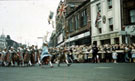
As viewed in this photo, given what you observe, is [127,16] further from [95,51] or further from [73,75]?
[73,75]

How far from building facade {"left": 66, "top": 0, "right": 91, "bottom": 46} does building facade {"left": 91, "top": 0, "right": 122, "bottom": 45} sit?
7.52 feet

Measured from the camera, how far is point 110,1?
Answer: 37.5 meters

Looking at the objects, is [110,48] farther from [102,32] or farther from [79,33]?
[79,33]

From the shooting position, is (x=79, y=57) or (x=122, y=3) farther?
(x=122, y=3)

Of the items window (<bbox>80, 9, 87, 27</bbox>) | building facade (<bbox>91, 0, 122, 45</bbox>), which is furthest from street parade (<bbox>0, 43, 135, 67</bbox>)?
window (<bbox>80, 9, 87, 27</bbox>)

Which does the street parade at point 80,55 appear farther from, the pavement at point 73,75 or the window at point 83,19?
the window at point 83,19

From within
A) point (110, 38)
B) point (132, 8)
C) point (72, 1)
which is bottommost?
point (110, 38)

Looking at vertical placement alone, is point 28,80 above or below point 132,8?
below

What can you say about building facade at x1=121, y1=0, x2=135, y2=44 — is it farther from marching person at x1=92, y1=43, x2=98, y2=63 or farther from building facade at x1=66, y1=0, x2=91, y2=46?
building facade at x1=66, y1=0, x2=91, y2=46

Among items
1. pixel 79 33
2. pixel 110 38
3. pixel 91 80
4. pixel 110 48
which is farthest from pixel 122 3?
pixel 91 80

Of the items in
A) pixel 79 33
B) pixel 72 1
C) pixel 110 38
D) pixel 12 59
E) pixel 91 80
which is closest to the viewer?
pixel 91 80

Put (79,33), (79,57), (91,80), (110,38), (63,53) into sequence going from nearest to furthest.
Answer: (91,80) → (63,53) → (79,57) → (110,38) → (79,33)

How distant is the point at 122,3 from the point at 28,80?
28020 millimetres

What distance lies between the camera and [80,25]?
4812 centimetres
